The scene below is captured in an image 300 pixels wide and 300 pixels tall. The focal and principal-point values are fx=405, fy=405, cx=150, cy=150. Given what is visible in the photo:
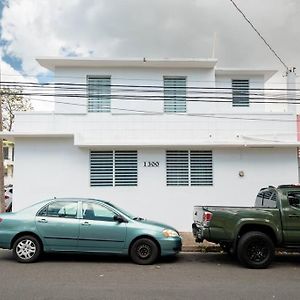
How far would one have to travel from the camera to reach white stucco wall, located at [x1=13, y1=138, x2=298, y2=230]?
14.7m

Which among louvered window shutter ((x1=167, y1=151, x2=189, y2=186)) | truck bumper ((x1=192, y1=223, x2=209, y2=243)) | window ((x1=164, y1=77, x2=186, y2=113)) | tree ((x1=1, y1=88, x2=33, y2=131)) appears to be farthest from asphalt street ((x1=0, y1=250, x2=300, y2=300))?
tree ((x1=1, y1=88, x2=33, y2=131))

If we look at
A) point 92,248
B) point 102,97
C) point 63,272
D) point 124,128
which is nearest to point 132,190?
point 124,128

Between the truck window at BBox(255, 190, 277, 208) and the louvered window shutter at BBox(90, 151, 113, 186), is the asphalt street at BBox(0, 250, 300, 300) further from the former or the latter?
the louvered window shutter at BBox(90, 151, 113, 186)

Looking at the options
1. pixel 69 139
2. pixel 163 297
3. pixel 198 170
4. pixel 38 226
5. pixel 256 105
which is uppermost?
pixel 256 105

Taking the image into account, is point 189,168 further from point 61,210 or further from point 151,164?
point 61,210

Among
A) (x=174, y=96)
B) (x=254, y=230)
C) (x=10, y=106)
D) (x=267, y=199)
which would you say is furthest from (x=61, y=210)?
(x=10, y=106)

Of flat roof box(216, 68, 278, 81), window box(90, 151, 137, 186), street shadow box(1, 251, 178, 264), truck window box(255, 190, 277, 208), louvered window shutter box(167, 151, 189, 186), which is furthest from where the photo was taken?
flat roof box(216, 68, 278, 81)

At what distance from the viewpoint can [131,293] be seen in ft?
21.7

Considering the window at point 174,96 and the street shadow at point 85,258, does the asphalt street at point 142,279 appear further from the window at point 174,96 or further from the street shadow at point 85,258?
the window at point 174,96

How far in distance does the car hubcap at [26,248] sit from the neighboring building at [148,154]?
5659 millimetres

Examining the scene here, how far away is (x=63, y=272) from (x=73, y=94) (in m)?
8.76

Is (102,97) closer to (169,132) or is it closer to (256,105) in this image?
(169,132)

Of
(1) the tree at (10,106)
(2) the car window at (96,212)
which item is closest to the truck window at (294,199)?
(2) the car window at (96,212)

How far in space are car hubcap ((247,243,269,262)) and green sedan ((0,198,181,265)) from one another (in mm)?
1678
